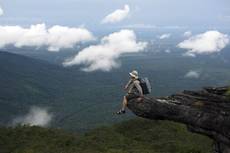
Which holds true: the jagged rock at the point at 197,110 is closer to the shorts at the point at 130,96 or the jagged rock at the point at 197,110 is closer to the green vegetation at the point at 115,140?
the shorts at the point at 130,96

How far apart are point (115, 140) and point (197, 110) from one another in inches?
3602

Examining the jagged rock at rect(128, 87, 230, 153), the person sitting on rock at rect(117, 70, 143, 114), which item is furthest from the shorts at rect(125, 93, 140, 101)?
the jagged rock at rect(128, 87, 230, 153)

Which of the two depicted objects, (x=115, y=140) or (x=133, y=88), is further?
(x=115, y=140)

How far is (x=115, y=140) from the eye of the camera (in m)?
127

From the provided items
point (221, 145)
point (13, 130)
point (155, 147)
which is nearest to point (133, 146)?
point (155, 147)

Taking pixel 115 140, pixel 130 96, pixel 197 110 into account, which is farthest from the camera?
pixel 115 140

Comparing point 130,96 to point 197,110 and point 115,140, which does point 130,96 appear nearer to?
point 197,110

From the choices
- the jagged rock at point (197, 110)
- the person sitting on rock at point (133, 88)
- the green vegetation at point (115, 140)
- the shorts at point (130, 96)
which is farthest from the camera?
the green vegetation at point (115, 140)

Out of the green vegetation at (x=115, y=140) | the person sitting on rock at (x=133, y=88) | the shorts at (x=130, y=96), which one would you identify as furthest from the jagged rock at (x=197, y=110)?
the green vegetation at (x=115, y=140)

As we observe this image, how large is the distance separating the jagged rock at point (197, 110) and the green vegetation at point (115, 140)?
219ft

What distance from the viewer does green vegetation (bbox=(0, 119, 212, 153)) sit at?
11177cm

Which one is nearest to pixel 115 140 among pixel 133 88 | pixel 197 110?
pixel 133 88

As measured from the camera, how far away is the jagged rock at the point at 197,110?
36219mm

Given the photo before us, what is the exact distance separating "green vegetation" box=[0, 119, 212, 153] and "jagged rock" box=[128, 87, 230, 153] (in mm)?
66722
